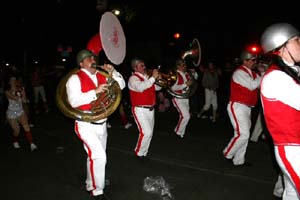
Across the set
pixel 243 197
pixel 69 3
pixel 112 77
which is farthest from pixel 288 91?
pixel 69 3

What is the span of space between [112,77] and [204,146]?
9.94ft

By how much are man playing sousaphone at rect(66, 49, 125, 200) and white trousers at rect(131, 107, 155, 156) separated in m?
1.39

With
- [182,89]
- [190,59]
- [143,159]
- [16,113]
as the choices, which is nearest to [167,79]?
[182,89]

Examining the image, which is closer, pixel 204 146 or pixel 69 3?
pixel 204 146

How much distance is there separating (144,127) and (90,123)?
1.62m

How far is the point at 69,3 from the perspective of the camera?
56.8ft

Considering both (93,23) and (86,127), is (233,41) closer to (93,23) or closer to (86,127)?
(93,23)

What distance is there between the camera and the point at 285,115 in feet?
8.16

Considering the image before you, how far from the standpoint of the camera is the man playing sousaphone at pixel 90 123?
12.2ft

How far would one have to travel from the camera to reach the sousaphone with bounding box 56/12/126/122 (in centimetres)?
376

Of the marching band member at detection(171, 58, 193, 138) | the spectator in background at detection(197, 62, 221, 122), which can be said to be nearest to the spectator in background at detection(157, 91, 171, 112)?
the spectator in background at detection(197, 62, 221, 122)

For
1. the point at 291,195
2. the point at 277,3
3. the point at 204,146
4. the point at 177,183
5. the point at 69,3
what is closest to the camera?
the point at 291,195

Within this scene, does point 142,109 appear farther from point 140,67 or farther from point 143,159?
point 143,159

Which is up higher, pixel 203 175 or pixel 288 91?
pixel 288 91
